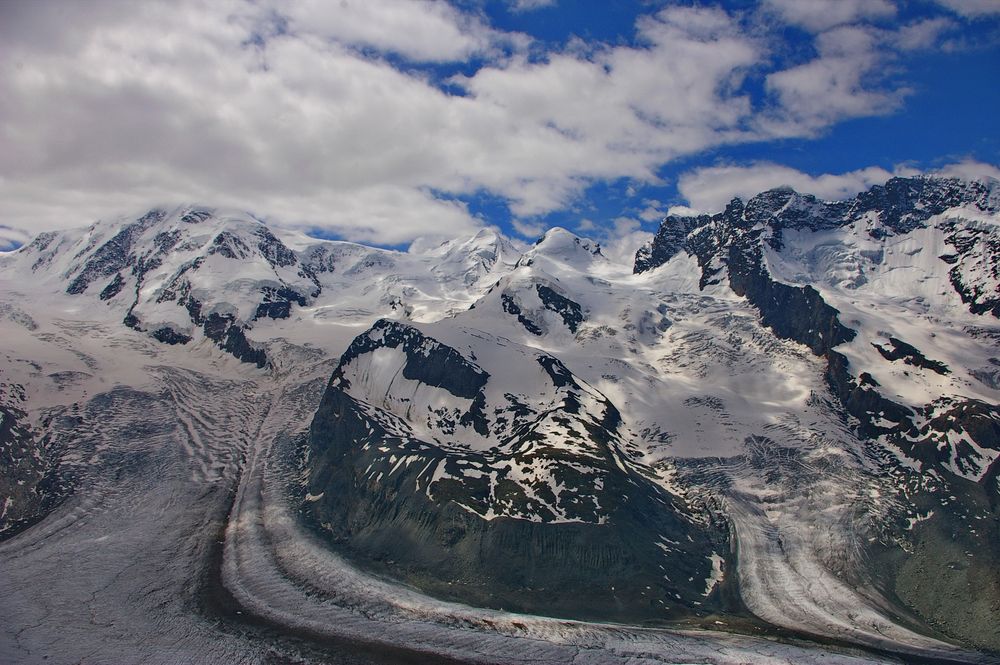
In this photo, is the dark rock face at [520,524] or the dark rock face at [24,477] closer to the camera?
the dark rock face at [520,524]

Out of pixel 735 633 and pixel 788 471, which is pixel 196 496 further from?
pixel 788 471

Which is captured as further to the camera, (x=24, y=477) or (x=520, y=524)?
(x=24, y=477)

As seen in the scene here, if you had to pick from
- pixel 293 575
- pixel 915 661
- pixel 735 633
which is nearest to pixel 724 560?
pixel 735 633

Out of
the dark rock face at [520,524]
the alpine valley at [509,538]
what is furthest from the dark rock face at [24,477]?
the dark rock face at [520,524]

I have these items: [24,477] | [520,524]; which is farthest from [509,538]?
[24,477]

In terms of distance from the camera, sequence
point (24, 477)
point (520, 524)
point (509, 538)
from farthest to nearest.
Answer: point (24, 477), point (520, 524), point (509, 538)

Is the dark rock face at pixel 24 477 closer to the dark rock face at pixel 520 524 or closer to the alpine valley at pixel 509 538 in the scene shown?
the alpine valley at pixel 509 538

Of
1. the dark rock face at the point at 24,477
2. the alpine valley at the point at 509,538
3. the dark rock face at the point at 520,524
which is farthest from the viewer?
the dark rock face at the point at 24,477

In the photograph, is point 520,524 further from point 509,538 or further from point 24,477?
point 24,477

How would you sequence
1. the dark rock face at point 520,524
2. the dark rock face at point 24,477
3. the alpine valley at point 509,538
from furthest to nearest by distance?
the dark rock face at point 24,477
the dark rock face at point 520,524
the alpine valley at point 509,538

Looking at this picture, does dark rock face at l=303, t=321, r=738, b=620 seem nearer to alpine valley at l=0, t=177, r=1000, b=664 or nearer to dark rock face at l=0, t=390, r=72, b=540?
alpine valley at l=0, t=177, r=1000, b=664
